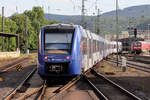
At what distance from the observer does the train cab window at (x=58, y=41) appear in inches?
460

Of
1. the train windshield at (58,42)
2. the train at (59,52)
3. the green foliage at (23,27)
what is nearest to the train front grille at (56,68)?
the train at (59,52)

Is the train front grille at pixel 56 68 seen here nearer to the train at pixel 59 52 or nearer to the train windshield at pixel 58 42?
the train at pixel 59 52

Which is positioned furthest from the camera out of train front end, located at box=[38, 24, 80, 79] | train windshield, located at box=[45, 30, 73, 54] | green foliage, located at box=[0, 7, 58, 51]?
green foliage, located at box=[0, 7, 58, 51]

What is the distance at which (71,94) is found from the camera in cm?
1009

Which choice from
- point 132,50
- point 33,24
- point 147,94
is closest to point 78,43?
point 147,94

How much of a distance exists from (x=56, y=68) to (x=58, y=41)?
4.64ft

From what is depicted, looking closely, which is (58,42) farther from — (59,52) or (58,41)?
(59,52)

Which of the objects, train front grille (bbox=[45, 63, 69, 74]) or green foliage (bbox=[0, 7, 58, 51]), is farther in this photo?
green foliage (bbox=[0, 7, 58, 51])

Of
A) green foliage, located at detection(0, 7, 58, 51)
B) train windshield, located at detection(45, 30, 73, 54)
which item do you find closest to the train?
train windshield, located at detection(45, 30, 73, 54)

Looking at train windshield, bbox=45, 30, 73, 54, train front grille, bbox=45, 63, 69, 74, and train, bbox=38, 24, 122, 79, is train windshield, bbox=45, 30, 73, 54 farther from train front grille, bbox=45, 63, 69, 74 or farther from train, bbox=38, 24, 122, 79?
train front grille, bbox=45, 63, 69, 74

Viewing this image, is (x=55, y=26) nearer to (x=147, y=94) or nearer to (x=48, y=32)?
(x=48, y=32)

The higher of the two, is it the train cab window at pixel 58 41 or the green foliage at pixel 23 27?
the green foliage at pixel 23 27

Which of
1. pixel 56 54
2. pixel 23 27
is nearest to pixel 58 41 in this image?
pixel 56 54

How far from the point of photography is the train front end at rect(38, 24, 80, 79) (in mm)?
11461
